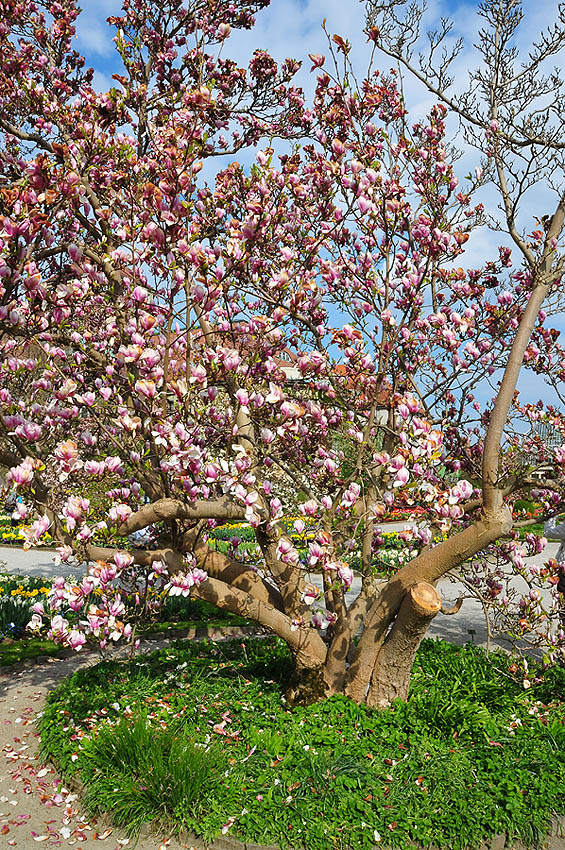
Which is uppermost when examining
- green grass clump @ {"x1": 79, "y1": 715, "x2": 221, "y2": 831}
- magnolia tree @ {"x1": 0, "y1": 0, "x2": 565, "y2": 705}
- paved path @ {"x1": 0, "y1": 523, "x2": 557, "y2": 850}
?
magnolia tree @ {"x1": 0, "y1": 0, "x2": 565, "y2": 705}

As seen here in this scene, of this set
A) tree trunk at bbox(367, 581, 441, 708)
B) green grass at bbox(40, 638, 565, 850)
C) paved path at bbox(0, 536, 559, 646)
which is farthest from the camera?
paved path at bbox(0, 536, 559, 646)

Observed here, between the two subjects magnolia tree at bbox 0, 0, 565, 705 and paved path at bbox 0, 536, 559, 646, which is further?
paved path at bbox 0, 536, 559, 646

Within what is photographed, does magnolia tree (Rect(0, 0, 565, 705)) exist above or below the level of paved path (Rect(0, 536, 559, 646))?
above

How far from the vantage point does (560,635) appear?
18.3ft

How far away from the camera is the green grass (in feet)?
12.3

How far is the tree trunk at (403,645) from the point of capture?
462 centimetres

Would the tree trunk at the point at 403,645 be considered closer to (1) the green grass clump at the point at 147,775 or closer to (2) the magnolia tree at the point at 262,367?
(2) the magnolia tree at the point at 262,367

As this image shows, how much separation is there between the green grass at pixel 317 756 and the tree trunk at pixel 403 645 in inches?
5.6

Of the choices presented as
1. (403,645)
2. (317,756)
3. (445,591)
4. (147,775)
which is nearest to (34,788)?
(147,775)

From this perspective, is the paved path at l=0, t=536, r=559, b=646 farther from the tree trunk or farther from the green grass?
the green grass

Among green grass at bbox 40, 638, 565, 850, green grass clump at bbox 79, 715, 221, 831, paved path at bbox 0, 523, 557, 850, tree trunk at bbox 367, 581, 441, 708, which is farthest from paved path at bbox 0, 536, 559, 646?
green grass clump at bbox 79, 715, 221, 831

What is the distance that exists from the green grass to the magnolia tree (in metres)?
0.48

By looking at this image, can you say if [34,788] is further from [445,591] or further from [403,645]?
[445,591]

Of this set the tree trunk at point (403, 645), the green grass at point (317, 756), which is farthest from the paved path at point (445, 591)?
the green grass at point (317, 756)
